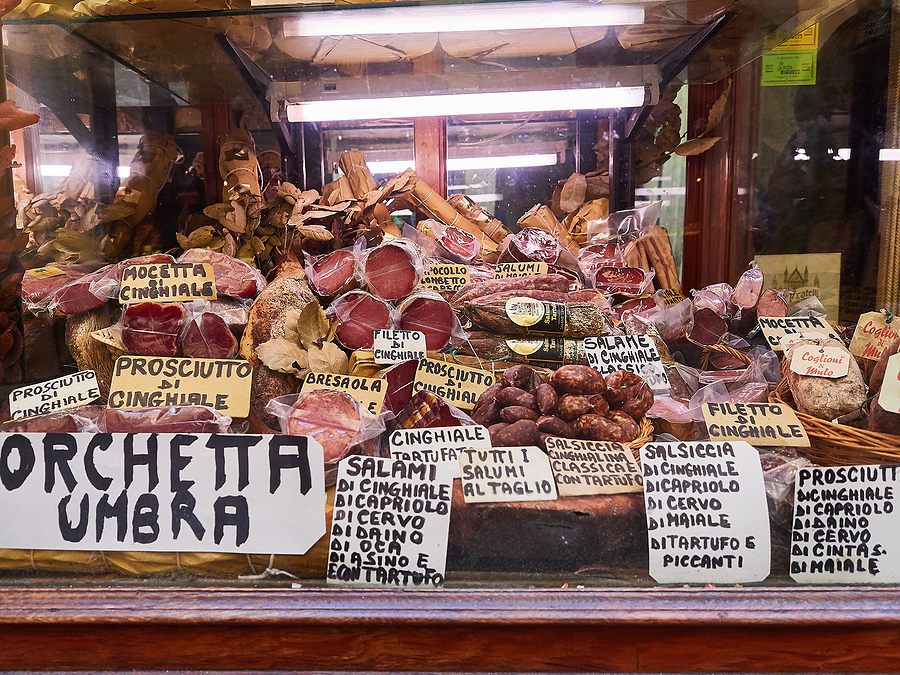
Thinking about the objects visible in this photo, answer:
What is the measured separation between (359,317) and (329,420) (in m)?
0.35

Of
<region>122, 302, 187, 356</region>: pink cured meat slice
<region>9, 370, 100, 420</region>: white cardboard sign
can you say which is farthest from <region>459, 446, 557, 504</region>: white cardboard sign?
<region>9, 370, 100, 420</region>: white cardboard sign

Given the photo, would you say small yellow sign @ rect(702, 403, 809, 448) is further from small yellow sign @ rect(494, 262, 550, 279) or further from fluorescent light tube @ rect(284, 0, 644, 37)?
fluorescent light tube @ rect(284, 0, 644, 37)

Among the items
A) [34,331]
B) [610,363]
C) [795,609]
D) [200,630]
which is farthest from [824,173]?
[34,331]

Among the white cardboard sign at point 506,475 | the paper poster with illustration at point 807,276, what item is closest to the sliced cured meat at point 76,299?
the white cardboard sign at point 506,475

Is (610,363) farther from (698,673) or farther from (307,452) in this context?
(307,452)

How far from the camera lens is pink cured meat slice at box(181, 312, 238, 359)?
50.8 inches

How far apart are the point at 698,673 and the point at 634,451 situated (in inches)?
15.0

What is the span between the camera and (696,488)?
1020 mm

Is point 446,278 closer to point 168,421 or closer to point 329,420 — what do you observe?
point 329,420

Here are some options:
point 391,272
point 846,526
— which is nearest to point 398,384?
→ point 391,272

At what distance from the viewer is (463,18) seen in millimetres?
1403

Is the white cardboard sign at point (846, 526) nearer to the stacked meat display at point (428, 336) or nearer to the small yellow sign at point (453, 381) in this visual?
the stacked meat display at point (428, 336)

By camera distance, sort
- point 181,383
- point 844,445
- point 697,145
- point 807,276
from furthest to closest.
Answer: point 697,145
point 807,276
point 181,383
point 844,445

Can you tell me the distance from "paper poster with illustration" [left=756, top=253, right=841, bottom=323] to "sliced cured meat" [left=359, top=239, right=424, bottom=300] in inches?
45.2
